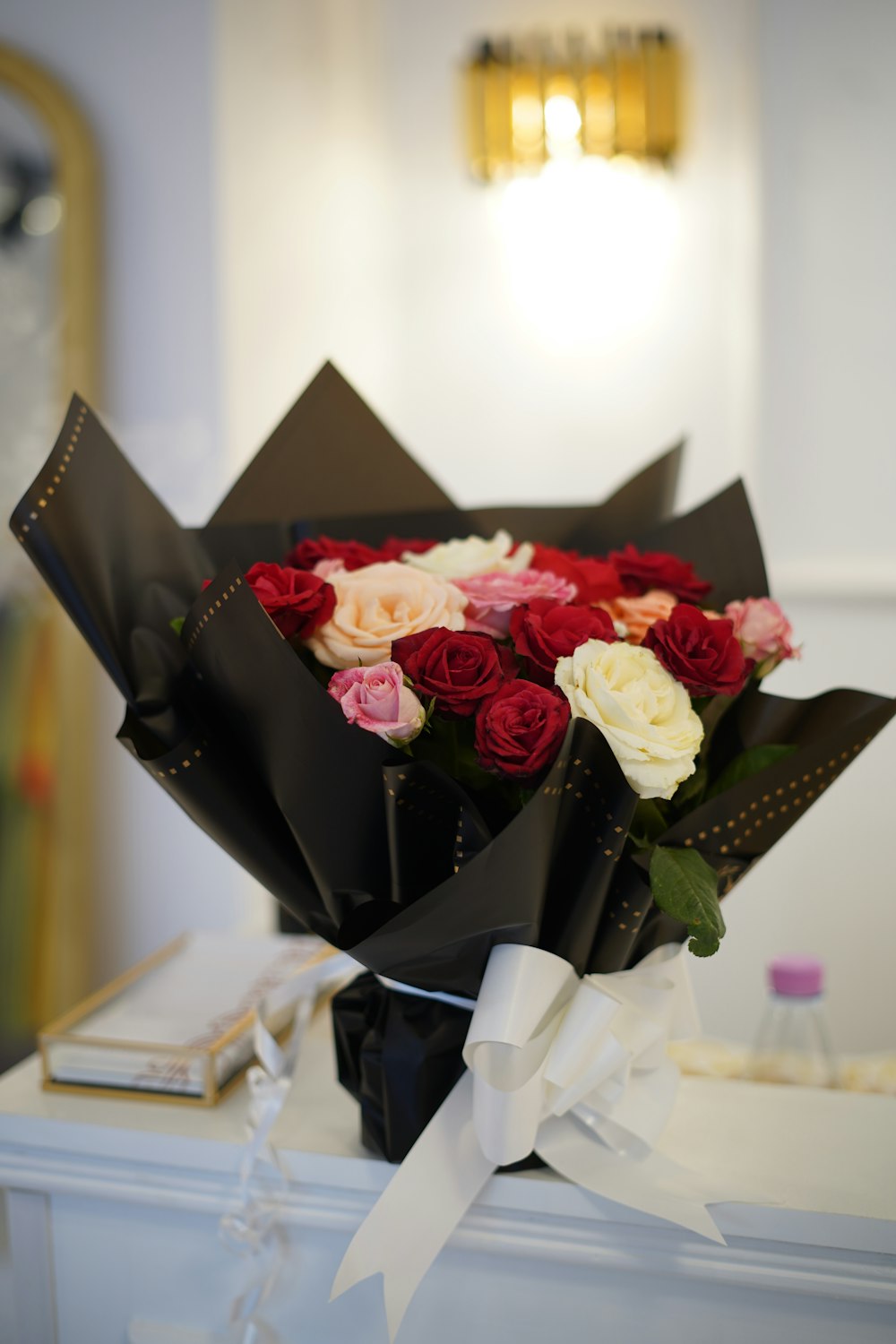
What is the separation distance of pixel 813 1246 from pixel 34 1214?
1.56ft

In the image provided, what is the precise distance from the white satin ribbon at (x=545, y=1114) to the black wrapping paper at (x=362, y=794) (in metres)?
0.02

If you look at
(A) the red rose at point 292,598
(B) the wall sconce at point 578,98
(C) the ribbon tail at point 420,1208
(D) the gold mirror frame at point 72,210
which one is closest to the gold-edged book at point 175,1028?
(C) the ribbon tail at point 420,1208

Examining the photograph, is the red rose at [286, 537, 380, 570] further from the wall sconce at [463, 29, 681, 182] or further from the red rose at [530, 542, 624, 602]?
the wall sconce at [463, 29, 681, 182]

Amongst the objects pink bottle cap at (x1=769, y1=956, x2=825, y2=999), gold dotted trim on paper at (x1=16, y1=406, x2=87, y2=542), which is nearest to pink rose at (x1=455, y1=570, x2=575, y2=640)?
gold dotted trim on paper at (x1=16, y1=406, x2=87, y2=542)

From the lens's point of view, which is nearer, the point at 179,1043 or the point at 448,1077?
the point at 448,1077

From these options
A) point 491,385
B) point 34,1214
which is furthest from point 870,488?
point 34,1214

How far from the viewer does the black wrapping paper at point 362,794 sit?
1.85ft

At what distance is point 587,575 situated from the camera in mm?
711

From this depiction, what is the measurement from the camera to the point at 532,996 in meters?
0.57

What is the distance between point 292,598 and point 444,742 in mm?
115

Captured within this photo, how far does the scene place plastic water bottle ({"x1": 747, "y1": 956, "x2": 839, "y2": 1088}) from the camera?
83 cm

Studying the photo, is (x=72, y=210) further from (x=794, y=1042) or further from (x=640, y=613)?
(x=794, y=1042)

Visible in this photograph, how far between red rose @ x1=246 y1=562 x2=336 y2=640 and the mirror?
1259 mm

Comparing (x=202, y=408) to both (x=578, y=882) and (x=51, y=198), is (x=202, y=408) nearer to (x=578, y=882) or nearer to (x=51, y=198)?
(x=51, y=198)
